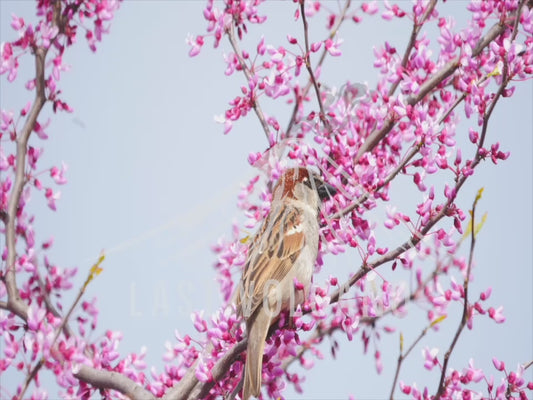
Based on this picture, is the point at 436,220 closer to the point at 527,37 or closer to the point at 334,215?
the point at 334,215

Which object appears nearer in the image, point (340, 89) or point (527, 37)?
point (527, 37)

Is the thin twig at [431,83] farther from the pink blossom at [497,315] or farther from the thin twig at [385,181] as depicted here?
the pink blossom at [497,315]

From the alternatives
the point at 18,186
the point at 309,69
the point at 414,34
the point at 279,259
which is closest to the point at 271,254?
the point at 279,259

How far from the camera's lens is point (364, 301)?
4688mm

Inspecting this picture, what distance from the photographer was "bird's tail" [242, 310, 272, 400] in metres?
3.98

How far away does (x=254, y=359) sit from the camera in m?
4.03

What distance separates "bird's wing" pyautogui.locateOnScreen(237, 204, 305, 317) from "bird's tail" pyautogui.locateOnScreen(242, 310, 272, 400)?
206 mm

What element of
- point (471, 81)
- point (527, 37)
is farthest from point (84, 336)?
point (527, 37)

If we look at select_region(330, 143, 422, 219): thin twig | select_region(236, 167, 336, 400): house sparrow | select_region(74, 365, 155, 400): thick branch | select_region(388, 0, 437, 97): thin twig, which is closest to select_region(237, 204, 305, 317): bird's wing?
select_region(236, 167, 336, 400): house sparrow

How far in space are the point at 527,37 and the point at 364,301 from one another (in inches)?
85.2

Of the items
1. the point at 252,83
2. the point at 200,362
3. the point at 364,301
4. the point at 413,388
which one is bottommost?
the point at 200,362

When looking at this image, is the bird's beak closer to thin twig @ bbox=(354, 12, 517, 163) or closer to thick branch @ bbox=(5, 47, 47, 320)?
thin twig @ bbox=(354, 12, 517, 163)

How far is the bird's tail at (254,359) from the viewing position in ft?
13.1

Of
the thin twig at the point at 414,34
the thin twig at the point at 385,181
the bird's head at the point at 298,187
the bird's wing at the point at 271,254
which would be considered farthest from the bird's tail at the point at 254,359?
the thin twig at the point at 414,34
